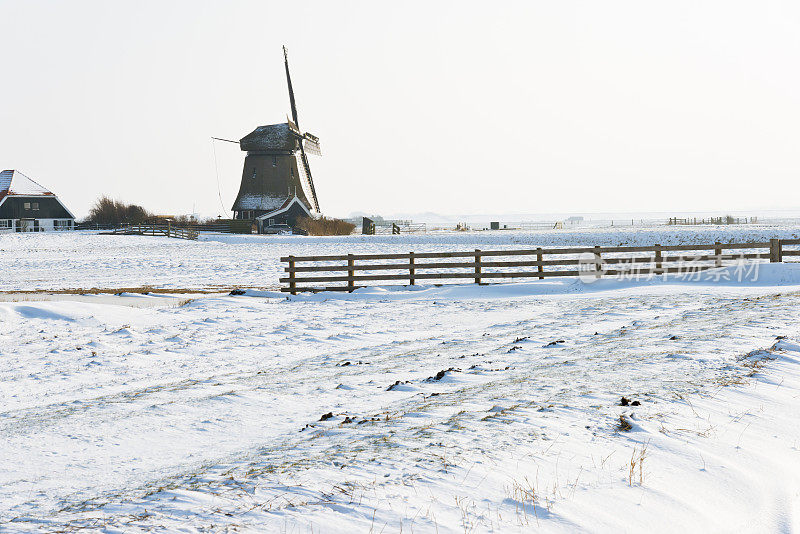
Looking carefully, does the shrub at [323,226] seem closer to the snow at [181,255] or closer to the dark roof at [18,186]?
the snow at [181,255]

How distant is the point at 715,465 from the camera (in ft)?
17.4

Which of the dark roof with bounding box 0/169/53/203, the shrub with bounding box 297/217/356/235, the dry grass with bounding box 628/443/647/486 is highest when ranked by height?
the dark roof with bounding box 0/169/53/203

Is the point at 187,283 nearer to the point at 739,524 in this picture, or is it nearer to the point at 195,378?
the point at 195,378

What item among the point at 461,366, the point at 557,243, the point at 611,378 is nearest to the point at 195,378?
the point at 461,366

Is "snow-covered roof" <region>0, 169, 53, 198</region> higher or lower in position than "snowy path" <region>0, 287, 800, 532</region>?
higher

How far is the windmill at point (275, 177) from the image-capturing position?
224 feet

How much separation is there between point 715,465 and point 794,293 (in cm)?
1441

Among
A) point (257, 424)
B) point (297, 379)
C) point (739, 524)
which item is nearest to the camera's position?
point (739, 524)

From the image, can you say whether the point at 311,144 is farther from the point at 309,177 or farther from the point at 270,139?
the point at 270,139

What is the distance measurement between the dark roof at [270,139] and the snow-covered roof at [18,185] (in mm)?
23420

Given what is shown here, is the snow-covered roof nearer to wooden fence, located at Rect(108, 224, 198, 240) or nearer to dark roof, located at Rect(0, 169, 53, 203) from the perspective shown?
dark roof, located at Rect(0, 169, 53, 203)

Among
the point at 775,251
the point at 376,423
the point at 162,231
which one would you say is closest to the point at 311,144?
the point at 162,231

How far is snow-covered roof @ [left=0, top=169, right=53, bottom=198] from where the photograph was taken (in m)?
71.3

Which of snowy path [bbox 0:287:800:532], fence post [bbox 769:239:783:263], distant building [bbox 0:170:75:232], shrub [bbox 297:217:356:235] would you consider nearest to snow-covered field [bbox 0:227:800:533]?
snowy path [bbox 0:287:800:532]
